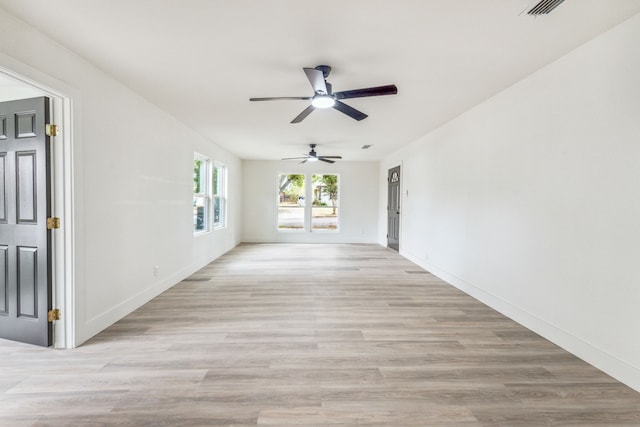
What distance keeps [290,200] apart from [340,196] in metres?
1.48

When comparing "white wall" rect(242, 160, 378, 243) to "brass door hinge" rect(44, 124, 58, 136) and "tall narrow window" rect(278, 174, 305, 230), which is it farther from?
"brass door hinge" rect(44, 124, 58, 136)

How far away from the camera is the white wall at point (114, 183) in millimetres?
2404

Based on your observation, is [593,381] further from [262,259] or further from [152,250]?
[262,259]

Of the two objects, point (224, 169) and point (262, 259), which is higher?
point (224, 169)

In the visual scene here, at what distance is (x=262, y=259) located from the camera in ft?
21.1

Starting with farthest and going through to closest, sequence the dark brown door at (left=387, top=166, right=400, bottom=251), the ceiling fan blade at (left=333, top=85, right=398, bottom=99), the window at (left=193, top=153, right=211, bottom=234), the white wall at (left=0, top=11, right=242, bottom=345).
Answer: the dark brown door at (left=387, top=166, right=400, bottom=251) < the window at (left=193, top=153, right=211, bottom=234) < the ceiling fan blade at (left=333, top=85, right=398, bottom=99) < the white wall at (left=0, top=11, right=242, bottom=345)

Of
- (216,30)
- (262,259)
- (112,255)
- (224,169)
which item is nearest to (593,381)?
(216,30)

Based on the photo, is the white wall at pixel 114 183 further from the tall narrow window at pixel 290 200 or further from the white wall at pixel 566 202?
the tall narrow window at pixel 290 200

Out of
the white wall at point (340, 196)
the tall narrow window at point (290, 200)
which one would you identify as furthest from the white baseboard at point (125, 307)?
the tall narrow window at point (290, 200)

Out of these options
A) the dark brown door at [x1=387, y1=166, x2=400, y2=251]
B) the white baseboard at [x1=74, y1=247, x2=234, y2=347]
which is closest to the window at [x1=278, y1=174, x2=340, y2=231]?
the dark brown door at [x1=387, y1=166, x2=400, y2=251]

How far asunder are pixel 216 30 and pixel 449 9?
159cm

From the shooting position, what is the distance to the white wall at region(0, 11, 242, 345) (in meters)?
2.40

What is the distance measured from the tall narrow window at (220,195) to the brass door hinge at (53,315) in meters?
4.24

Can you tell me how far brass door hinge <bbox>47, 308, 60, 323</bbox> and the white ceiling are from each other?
214 cm
